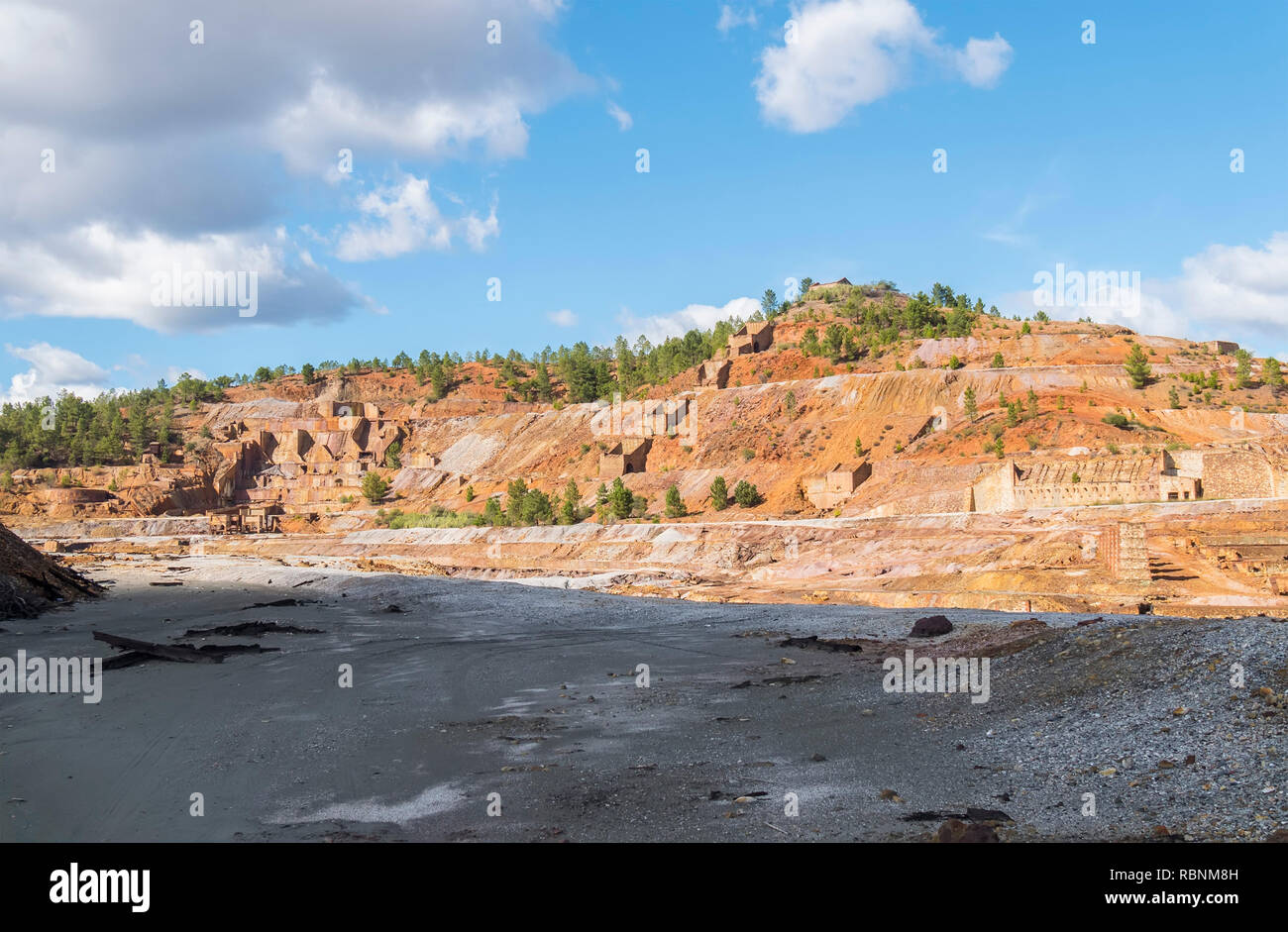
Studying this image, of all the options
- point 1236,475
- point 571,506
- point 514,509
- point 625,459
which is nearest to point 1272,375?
point 1236,475

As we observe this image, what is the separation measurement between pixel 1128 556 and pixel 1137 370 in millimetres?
43779

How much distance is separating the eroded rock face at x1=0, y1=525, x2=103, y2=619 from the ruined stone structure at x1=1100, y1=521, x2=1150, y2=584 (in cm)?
3398

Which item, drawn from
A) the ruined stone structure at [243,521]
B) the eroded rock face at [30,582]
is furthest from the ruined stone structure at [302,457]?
the eroded rock face at [30,582]

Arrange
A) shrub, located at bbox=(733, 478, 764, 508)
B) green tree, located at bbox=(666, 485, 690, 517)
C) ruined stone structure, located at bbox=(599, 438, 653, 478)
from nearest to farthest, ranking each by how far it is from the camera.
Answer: shrub, located at bbox=(733, 478, 764, 508) < green tree, located at bbox=(666, 485, 690, 517) < ruined stone structure, located at bbox=(599, 438, 653, 478)

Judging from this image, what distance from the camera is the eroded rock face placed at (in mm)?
25297

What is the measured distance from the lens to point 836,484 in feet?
173

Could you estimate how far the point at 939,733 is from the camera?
10.6 meters

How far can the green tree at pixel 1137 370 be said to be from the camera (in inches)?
2498

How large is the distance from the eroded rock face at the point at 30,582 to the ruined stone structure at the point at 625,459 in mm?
40858

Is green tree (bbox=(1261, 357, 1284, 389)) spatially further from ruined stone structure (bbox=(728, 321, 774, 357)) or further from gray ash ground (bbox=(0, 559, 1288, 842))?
gray ash ground (bbox=(0, 559, 1288, 842))

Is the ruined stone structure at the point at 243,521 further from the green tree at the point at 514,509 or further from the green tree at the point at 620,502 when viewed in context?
the green tree at the point at 620,502

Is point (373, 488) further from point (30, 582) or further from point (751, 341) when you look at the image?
point (30, 582)

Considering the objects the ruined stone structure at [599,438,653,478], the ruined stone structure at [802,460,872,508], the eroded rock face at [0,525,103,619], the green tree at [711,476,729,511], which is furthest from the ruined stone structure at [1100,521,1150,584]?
the ruined stone structure at [599,438,653,478]
